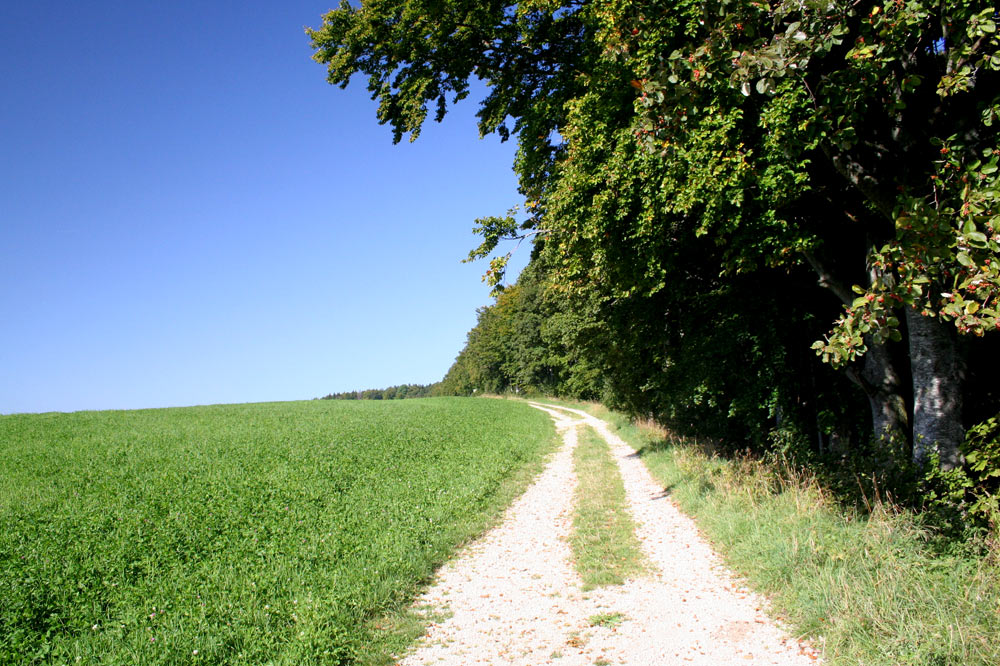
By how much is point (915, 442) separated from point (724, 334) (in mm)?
4426

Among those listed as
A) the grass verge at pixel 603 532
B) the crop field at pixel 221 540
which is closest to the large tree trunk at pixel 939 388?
the grass verge at pixel 603 532

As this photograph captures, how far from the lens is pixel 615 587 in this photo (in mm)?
7027

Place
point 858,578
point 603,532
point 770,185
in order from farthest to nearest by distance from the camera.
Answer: point 603,532 → point 770,185 → point 858,578

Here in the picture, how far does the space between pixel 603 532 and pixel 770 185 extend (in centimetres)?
617

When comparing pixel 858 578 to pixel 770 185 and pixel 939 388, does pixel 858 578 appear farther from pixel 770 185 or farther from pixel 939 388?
pixel 770 185

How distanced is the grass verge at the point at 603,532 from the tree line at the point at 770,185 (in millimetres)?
3018

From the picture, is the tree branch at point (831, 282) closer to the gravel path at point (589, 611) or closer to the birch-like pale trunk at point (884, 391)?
the birch-like pale trunk at point (884, 391)

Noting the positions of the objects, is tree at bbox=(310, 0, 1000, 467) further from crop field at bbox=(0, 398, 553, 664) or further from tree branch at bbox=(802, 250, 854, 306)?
crop field at bbox=(0, 398, 553, 664)

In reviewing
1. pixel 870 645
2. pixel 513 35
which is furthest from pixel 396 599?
pixel 513 35

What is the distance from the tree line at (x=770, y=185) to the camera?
13.5 ft

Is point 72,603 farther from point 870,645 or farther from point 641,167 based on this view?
point 641,167

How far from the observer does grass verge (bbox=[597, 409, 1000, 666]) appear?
4.51m

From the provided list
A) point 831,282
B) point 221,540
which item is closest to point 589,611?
point 831,282

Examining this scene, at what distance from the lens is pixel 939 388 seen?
735cm
